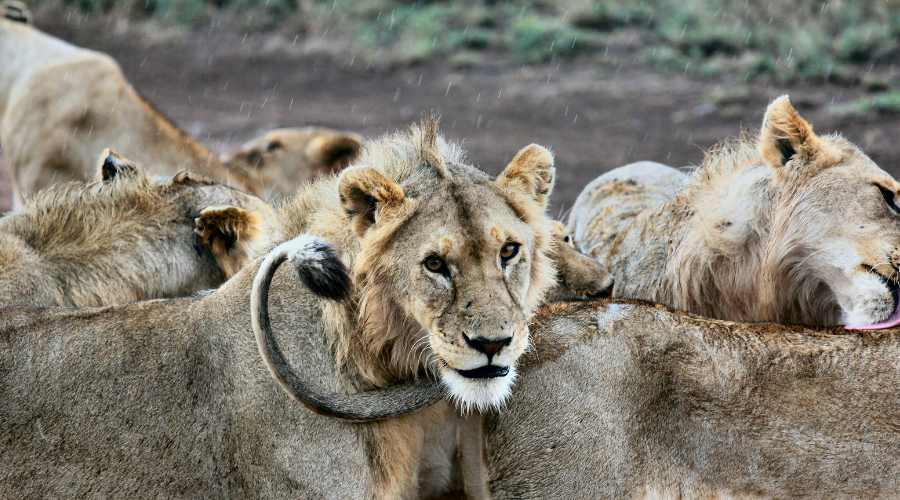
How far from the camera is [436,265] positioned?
3451 millimetres

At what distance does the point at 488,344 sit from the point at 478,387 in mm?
151

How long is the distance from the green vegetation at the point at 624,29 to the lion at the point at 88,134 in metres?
6.62

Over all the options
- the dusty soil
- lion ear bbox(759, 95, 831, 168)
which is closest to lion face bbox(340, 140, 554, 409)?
lion ear bbox(759, 95, 831, 168)

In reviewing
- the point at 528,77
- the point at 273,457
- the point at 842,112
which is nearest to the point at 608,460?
the point at 273,457

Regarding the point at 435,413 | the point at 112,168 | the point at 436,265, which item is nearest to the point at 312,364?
the point at 435,413

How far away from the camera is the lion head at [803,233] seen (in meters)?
4.21

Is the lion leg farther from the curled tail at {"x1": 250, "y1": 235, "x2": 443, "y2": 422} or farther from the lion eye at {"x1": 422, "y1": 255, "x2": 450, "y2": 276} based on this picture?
the lion eye at {"x1": 422, "y1": 255, "x2": 450, "y2": 276}

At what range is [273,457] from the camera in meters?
3.55

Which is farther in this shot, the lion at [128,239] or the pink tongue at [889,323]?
the lion at [128,239]

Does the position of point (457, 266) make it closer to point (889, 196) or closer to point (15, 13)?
point (889, 196)

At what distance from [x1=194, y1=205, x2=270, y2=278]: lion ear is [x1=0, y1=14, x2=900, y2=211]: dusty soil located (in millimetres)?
5289

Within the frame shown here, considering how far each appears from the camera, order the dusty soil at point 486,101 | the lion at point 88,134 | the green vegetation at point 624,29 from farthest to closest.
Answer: the green vegetation at point 624,29 → the dusty soil at point 486,101 → the lion at point 88,134

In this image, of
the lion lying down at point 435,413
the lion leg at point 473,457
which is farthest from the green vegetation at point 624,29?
the lion leg at point 473,457

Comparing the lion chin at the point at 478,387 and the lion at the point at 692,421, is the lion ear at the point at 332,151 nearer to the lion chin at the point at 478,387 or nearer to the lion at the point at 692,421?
the lion at the point at 692,421
